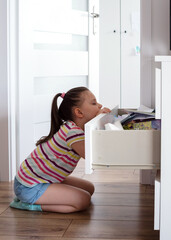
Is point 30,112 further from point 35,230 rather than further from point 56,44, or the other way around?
point 35,230

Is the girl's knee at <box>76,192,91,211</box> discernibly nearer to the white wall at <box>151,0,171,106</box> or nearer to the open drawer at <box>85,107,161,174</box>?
the open drawer at <box>85,107,161,174</box>

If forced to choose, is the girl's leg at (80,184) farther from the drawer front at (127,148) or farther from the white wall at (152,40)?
the drawer front at (127,148)

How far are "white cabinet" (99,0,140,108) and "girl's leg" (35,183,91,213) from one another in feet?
9.22

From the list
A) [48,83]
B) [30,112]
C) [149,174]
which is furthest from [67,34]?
[149,174]

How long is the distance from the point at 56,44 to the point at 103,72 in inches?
73.5

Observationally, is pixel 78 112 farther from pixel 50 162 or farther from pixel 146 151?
pixel 146 151

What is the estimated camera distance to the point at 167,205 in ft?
5.11

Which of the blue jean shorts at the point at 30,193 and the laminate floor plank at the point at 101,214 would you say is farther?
the blue jean shorts at the point at 30,193

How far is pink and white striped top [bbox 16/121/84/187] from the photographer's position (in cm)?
208

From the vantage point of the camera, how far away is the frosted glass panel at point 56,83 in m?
2.91

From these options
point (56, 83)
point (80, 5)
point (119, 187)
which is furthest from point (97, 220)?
point (80, 5)

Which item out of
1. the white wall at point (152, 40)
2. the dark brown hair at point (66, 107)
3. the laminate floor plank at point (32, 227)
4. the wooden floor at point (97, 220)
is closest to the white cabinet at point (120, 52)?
the white wall at point (152, 40)

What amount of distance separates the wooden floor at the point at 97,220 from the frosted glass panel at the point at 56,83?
2.25 ft

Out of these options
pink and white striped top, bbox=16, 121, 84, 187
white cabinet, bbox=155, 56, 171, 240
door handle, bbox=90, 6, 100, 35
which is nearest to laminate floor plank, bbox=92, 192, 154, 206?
pink and white striped top, bbox=16, 121, 84, 187
